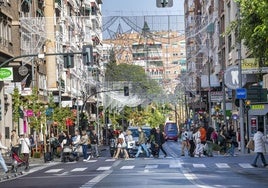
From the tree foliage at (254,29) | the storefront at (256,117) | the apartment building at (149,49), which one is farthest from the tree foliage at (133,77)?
the tree foliage at (254,29)

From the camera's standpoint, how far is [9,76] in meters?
40.5

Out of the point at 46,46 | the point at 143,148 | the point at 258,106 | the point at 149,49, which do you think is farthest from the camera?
the point at 46,46

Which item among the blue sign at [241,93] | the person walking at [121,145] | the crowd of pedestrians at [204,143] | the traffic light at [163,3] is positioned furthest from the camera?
the person walking at [121,145]

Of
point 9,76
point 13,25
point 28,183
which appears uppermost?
point 13,25

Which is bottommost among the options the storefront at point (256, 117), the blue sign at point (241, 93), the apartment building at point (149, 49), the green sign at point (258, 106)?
the storefront at point (256, 117)

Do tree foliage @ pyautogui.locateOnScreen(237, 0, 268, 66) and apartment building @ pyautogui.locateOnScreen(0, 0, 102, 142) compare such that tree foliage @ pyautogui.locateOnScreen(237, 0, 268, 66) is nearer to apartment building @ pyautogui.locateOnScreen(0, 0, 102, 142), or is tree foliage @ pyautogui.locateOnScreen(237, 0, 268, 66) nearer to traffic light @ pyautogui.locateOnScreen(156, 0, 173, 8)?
traffic light @ pyautogui.locateOnScreen(156, 0, 173, 8)

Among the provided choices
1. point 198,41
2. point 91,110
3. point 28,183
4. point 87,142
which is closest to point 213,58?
point 198,41

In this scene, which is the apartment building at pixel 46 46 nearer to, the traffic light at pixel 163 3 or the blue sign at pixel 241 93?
the blue sign at pixel 241 93

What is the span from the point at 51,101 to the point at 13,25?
23.7ft

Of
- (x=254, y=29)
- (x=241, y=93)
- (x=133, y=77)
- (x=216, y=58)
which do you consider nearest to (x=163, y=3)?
(x=254, y=29)

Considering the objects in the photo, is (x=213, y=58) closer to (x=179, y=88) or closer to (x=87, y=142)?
(x=179, y=88)

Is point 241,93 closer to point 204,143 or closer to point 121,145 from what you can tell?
point 204,143

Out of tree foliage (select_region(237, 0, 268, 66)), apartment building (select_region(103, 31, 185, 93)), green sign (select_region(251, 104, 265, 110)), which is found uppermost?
apartment building (select_region(103, 31, 185, 93))

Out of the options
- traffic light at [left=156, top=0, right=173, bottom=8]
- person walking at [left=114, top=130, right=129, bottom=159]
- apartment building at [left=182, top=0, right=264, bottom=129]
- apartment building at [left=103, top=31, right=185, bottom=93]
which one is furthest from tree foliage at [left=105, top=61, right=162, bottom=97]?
traffic light at [left=156, top=0, right=173, bottom=8]
